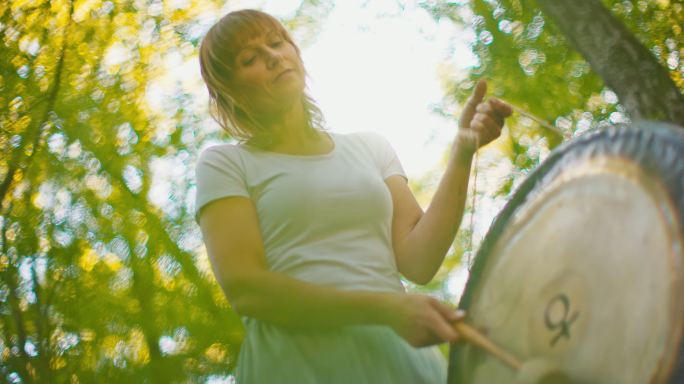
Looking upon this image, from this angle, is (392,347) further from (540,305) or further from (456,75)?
(456,75)

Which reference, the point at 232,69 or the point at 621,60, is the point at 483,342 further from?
the point at 621,60

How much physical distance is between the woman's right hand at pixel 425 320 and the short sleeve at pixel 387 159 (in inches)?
19.0

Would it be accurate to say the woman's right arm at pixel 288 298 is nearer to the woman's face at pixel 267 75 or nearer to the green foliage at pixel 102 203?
the woman's face at pixel 267 75

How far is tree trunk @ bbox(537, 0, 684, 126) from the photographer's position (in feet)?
6.27

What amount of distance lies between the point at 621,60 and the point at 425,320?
95 cm

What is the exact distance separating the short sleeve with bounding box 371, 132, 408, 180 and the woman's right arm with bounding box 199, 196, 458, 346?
15.2 inches

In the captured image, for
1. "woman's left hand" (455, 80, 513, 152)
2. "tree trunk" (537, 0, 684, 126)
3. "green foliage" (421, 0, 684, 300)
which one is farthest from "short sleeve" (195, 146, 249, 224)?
"green foliage" (421, 0, 684, 300)

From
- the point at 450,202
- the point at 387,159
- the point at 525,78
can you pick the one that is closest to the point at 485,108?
the point at 450,202

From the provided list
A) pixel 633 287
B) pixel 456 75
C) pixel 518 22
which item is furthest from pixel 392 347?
pixel 456 75

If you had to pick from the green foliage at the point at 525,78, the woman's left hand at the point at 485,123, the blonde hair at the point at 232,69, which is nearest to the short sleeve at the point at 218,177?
the blonde hair at the point at 232,69

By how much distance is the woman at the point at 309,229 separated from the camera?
1.47 meters

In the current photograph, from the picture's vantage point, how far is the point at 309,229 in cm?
157

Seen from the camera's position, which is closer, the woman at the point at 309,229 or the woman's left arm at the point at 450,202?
the woman at the point at 309,229

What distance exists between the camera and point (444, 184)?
1662 millimetres
